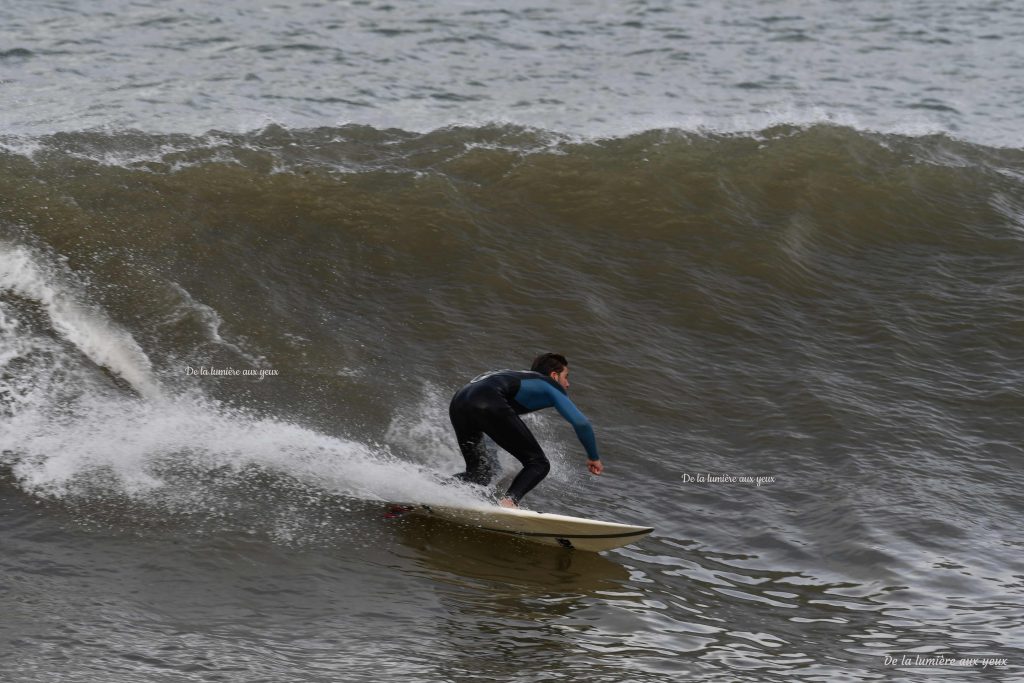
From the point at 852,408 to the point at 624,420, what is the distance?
7.67 ft

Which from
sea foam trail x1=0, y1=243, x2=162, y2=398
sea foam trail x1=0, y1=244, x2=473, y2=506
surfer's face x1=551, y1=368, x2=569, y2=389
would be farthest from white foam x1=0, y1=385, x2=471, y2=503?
surfer's face x1=551, y1=368, x2=569, y2=389

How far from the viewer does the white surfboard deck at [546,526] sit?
25.8 feet

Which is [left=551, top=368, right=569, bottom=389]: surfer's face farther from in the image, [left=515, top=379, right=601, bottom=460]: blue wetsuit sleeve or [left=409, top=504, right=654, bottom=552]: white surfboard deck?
[left=409, top=504, right=654, bottom=552]: white surfboard deck

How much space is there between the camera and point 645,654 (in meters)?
6.61

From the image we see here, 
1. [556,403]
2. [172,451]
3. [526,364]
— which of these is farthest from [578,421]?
[172,451]

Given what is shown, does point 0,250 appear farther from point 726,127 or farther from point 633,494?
point 726,127

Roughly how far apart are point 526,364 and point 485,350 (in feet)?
1.47

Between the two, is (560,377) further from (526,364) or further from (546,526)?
(526,364)

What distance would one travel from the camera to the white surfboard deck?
25.8 ft

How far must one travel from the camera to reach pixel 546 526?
7949 mm

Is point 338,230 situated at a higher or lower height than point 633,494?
higher

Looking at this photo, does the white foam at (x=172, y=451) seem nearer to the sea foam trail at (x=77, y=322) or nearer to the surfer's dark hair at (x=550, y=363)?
the sea foam trail at (x=77, y=322)

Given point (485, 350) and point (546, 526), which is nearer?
point (546, 526)

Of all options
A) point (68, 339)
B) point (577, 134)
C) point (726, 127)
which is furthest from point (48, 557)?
point (726, 127)
